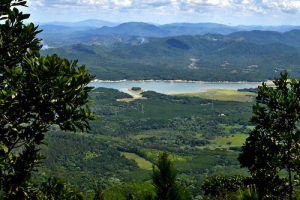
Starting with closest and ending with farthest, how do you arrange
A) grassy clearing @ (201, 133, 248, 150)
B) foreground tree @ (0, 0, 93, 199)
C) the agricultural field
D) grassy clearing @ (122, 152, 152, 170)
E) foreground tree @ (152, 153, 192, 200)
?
1. foreground tree @ (152, 153, 192, 200)
2. foreground tree @ (0, 0, 93, 199)
3. the agricultural field
4. grassy clearing @ (122, 152, 152, 170)
5. grassy clearing @ (201, 133, 248, 150)

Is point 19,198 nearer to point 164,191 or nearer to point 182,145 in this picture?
point 164,191

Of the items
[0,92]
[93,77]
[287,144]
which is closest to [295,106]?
[287,144]

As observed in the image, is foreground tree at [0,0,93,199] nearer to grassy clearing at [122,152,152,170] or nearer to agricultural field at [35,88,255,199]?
agricultural field at [35,88,255,199]

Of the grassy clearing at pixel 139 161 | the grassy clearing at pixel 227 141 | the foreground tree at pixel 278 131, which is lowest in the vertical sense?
the grassy clearing at pixel 139 161

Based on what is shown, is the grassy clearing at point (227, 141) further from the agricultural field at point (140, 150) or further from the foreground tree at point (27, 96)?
the foreground tree at point (27, 96)

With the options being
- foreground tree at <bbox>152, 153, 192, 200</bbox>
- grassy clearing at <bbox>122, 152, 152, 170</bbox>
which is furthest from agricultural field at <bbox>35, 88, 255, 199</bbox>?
foreground tree at <bbox>152, 153, 192, 200</bbox>

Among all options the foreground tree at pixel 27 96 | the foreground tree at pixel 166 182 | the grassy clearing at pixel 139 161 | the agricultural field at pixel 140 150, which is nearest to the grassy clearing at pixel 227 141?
the agricultural field at pixel 140 150
